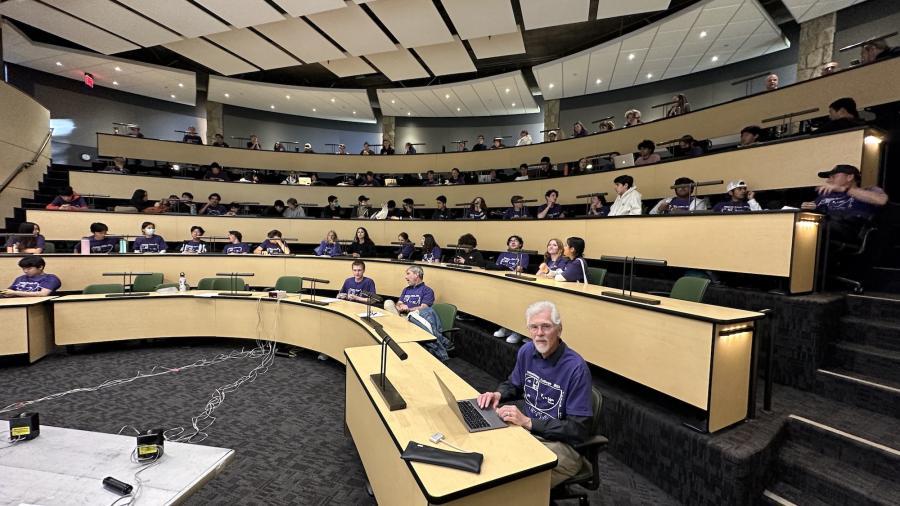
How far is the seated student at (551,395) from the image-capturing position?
5.74ft

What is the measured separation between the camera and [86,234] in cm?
642

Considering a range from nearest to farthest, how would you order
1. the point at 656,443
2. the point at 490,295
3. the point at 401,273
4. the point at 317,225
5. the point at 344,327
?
the point at 656,443, the point at 344,327, the point at 490,295, the point at 401,273, the point at 317,225

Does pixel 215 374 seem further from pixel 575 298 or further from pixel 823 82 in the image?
pixel 823 82

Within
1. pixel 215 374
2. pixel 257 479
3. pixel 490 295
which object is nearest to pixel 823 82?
pixel 490 295

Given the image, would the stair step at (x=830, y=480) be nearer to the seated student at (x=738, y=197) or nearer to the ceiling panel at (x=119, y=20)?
the seated student at (x=738, y=197)

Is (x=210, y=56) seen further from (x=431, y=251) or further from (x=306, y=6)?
(x=431, y=251)

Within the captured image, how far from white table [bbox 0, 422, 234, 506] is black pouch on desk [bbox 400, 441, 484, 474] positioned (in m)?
0.85

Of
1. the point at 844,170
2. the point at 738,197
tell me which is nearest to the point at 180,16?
the point at 738,197

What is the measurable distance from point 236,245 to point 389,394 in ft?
21.6

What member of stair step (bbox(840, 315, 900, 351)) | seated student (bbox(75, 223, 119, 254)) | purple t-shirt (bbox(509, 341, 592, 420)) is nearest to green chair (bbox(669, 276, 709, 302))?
stair step (bbox(840, 315, 900, 351))

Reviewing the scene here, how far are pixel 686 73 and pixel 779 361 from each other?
32.0 ft

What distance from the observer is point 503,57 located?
32.2 ft

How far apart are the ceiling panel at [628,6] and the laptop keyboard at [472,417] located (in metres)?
7.43

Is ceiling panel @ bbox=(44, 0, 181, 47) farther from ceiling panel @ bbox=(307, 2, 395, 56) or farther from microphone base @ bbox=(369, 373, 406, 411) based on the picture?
microphone base @ bbox=(369, 373, 406, 411)
